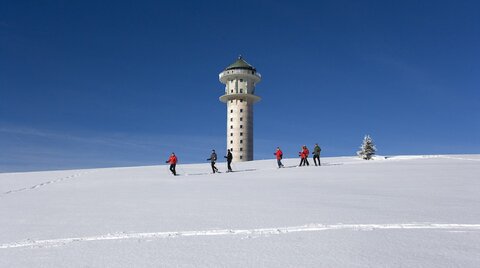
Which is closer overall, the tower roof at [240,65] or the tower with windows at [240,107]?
the tower with windows at [240,107]

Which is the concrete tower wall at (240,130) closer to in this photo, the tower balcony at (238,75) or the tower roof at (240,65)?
the tower balcony at (238,75)

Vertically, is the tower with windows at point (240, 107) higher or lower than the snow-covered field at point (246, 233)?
higher

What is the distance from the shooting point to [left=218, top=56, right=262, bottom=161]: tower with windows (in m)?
65.1

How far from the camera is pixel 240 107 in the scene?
65.9 meters

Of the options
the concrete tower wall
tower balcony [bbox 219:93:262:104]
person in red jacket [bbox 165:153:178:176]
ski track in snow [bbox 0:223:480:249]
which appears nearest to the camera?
ski track in snow [bbox 0:223:480:249]

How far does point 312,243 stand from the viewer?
5.20m

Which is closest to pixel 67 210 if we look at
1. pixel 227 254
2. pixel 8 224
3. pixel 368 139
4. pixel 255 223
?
pixel 8 224

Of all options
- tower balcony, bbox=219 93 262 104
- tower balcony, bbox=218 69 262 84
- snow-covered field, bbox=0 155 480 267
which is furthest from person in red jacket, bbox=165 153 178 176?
tower balcony, bbox=218 69 262 84

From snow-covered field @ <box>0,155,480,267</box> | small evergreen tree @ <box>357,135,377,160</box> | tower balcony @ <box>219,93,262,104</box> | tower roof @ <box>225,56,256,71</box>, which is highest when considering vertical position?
tower roof @ <box>225,56,256,71</box>

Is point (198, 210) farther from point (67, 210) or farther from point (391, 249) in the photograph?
point (391, 249)

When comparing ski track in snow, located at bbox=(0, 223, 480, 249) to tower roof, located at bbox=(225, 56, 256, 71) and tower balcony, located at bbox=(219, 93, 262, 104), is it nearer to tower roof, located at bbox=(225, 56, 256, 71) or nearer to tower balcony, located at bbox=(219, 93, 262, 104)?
tower balcony, located at bbox=(219, 93, 262, 104)

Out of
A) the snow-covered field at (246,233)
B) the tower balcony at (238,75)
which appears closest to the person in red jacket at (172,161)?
the snow-covered field at (246,233)

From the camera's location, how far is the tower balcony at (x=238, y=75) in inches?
2594

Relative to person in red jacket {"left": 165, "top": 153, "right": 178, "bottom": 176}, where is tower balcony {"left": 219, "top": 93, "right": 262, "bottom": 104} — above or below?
above
